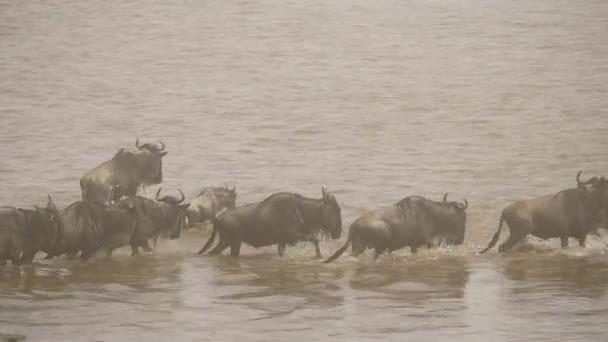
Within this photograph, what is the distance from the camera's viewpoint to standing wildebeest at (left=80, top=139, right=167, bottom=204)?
1115 centimetres

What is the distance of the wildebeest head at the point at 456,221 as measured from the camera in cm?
1025

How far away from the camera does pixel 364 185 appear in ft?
37.5

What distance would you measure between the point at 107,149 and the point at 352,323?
4321 millimetres

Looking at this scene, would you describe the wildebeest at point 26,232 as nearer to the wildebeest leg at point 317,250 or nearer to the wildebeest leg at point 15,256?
the wildebeest leg at point 15,256

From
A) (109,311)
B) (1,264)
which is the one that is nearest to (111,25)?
(1,264)

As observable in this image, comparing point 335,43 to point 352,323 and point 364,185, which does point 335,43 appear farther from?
point 352,323

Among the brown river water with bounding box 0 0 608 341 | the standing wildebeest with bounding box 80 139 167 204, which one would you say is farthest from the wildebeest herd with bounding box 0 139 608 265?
the standing wildebeest with bounding box 80 139 167 204

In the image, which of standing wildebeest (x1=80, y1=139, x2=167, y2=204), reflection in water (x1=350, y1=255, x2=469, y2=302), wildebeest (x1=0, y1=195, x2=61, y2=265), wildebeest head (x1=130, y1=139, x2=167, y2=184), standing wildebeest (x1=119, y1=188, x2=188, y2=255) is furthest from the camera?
wildebeest head (x1=130, y1=139, x2=167, y2=184)

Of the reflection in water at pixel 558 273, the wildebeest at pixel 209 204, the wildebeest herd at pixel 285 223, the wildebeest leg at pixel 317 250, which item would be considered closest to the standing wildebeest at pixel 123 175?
the wildebeest at pixel 209 204

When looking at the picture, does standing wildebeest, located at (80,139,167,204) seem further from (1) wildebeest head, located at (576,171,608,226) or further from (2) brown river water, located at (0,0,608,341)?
(1) wildebeest head, located at (576,171,608,226)

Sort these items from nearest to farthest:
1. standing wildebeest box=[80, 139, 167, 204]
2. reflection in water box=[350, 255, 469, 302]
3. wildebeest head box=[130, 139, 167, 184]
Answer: reflection in water box=[350, 255, 469, 302], standing wildebeest box=[80, 139, 167, 204], wildebeest head box=[130, 139, 167, 184]

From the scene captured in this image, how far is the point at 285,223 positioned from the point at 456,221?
1159mm

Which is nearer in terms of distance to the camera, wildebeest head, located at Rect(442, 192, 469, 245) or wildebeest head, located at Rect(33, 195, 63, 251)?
wildebeest head, located at Rect(33, 195, 63, 251)

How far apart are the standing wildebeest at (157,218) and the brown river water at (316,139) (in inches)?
4.7
